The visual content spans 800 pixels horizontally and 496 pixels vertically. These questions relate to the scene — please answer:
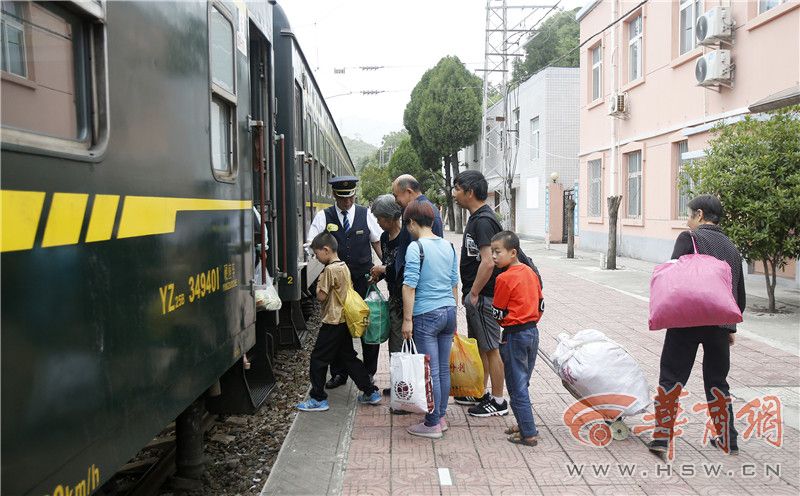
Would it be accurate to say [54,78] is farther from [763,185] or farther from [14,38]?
[763,185]

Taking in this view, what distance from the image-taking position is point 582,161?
2222cm

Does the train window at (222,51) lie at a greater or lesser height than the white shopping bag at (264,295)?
greater

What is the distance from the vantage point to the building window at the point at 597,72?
20.6 metres

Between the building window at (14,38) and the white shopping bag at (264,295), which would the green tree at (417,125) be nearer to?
the white shopping bag at (264,295)

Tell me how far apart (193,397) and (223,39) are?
2.01 metres

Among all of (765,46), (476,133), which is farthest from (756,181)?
(476,133)

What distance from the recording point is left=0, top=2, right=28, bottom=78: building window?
1969 millimetres

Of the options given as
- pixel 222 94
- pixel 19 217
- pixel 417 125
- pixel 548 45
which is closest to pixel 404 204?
pixel 222 94

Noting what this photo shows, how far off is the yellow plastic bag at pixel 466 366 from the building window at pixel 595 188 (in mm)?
16654

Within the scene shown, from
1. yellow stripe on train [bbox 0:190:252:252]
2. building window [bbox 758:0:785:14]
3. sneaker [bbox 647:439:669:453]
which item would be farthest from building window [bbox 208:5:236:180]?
building window [bbox 758:0:785:14]

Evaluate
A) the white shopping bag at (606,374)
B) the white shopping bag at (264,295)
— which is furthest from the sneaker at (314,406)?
the white shopping bag at (606,374)

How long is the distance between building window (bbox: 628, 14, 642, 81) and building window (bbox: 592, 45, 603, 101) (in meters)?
1.75

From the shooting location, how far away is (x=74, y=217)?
2.14 m

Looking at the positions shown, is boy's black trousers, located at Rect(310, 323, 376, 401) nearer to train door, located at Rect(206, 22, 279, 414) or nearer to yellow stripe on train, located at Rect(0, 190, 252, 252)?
train door, located at Rect(206, 22, 279, 414)
